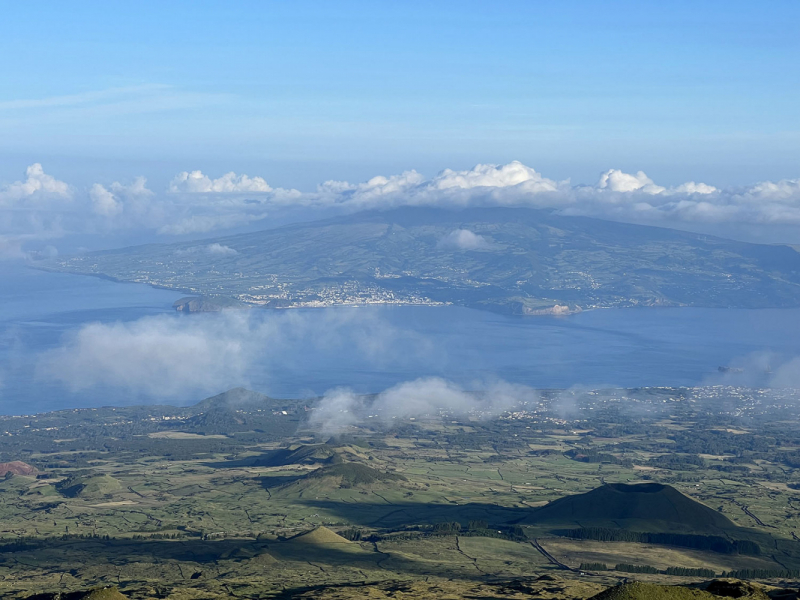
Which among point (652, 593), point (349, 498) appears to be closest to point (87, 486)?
point (349, 498)

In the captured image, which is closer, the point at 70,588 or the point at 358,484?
the point at 70,588

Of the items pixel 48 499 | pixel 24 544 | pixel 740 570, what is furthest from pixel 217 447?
pixel 740 570

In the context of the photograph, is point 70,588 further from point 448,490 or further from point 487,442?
point 487,442

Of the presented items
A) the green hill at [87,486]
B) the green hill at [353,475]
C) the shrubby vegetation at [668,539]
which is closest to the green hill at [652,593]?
the shrubby vegetation at [668,539]

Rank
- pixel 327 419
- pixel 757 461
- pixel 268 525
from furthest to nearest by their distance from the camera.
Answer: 1. pixel 327 419
2. pixel 757 461
3. pixel 268 525

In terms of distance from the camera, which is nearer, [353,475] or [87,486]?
[87,486]

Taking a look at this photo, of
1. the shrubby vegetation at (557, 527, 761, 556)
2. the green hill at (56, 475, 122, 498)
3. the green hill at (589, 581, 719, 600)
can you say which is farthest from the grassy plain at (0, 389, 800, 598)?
the green hill at (589, 581, 719, 600)

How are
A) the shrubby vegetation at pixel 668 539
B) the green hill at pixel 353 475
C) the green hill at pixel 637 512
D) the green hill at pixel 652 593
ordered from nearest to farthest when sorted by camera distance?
the green hill at pixel 652 593 < the shrubby vegetation at pixel 668 539 < the green hill at pixel 637 512 < the green hill at pixel 353 475

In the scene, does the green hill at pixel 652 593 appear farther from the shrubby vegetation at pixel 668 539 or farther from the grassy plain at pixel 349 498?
the shrubby vegetation at pixel 668 539

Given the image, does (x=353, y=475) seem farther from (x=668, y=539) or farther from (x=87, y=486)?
(x=668, y=539)

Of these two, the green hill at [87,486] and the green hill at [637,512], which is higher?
the green hill at [637,512]

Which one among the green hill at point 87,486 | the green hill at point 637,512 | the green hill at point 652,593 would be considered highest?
the green hill at point 652,593
